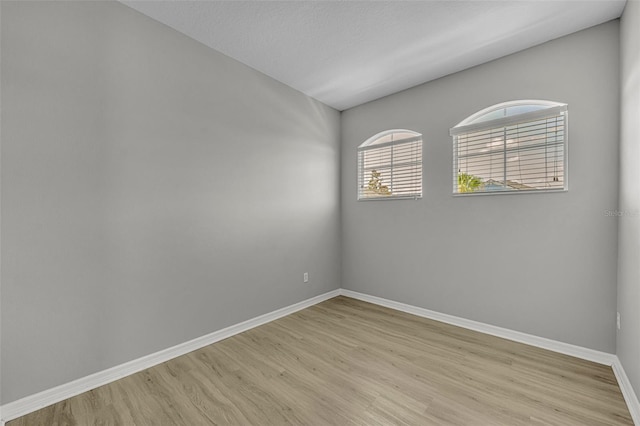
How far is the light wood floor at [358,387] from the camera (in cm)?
165

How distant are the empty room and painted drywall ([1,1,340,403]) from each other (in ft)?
0.05

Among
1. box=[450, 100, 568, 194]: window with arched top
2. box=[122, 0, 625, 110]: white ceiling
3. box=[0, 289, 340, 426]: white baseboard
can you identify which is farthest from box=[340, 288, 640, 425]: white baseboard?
box=[122, 0, 625, 110]: white ceiling

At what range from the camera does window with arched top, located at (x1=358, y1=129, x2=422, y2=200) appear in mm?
3419

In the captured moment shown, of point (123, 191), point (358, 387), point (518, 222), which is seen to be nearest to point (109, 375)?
point (123, 191)

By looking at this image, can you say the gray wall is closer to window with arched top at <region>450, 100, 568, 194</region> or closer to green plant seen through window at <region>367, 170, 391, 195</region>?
window with arched top at <region>450, 100, 568, 194</region>

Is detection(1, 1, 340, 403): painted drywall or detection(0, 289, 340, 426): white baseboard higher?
detection(1, 1, 340, 403): painted drywall

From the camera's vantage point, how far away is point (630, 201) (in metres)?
1.82

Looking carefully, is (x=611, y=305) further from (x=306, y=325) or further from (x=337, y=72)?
(x=337, y=72)

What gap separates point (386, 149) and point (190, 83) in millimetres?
2475

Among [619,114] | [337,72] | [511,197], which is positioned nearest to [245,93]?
[337,72]

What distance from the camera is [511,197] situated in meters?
2.65

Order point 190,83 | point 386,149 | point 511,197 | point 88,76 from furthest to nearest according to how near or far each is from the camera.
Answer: point 386,149 → point 511,197 → point 190,83 → point 88,76

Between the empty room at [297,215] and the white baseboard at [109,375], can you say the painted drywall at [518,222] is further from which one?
the white baseboard at [109,375]

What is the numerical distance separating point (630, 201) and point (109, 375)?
3.87 meters
